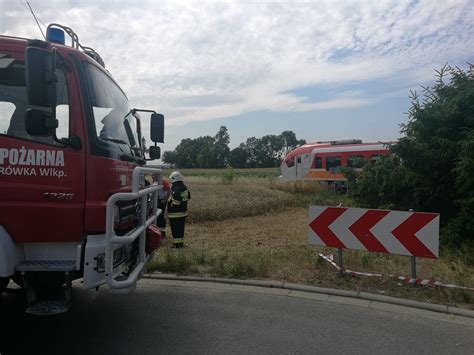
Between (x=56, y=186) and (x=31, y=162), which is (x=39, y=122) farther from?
(x=56, y=186)

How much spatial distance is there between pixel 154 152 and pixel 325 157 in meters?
21.3

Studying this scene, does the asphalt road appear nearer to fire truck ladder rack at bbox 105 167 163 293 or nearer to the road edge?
the road edge

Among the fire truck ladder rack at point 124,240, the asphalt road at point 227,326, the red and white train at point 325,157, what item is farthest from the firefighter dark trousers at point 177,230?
the red and white train at point 325,157

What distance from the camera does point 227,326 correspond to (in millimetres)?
4766

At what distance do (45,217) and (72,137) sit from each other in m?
0.76

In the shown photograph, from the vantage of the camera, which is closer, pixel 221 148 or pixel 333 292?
pixel 333 292

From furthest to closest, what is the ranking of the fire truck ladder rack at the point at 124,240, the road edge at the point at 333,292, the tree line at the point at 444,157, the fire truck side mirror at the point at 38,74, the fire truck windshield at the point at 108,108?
1. the tree line at the point at 444,157
2. the road edge at the point at 333,292
3. the fire truck windshield at the point at 108,108
4. the fire truck ladder rack at the point at 124,240
5. the fire truck side mirror at the point at 38,74

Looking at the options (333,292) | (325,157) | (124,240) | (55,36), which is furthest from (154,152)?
(325,157)

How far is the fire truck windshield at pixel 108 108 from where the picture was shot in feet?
13.5

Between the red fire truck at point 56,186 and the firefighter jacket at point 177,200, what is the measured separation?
510 centimetres

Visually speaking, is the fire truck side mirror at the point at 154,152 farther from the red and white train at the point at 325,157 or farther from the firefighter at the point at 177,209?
the red and white train at the point at 325,157

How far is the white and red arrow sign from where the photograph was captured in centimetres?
596

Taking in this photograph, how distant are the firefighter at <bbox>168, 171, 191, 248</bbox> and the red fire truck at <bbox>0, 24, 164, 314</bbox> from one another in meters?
4.93

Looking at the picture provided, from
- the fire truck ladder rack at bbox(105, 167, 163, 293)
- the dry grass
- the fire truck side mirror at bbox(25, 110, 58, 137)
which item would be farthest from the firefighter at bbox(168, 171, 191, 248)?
the fire truck side mirror at bbox(25, 110, 58, 137)
